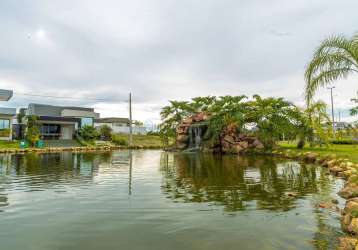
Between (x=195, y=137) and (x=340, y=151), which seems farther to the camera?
(x=195, y=137)

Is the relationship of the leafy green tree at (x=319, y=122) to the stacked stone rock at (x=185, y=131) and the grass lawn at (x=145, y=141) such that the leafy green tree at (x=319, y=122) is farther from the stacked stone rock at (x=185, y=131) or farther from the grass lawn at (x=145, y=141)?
the grass lawn at (x=145, y=141)

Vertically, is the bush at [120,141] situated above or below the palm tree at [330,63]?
below

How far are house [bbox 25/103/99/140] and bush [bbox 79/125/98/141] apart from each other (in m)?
2.93

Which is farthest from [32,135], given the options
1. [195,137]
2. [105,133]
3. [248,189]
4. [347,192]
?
[347,192]

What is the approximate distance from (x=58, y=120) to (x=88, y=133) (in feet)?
18.8

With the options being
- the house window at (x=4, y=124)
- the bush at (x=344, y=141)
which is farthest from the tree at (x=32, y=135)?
the bush at (x=344, y=141)

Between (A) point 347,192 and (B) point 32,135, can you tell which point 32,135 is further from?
(A) point 347,192

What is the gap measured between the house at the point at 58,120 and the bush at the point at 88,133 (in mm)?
2928

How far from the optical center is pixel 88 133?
47.9 meters

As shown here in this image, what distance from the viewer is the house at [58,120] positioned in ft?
160

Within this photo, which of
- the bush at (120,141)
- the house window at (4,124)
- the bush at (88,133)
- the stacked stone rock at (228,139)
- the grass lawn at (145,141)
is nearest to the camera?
the stacked stone rock at (228,139)

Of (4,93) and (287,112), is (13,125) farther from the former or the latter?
(287,112)

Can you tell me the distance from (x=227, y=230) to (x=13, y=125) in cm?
4936

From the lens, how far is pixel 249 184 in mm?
11789
